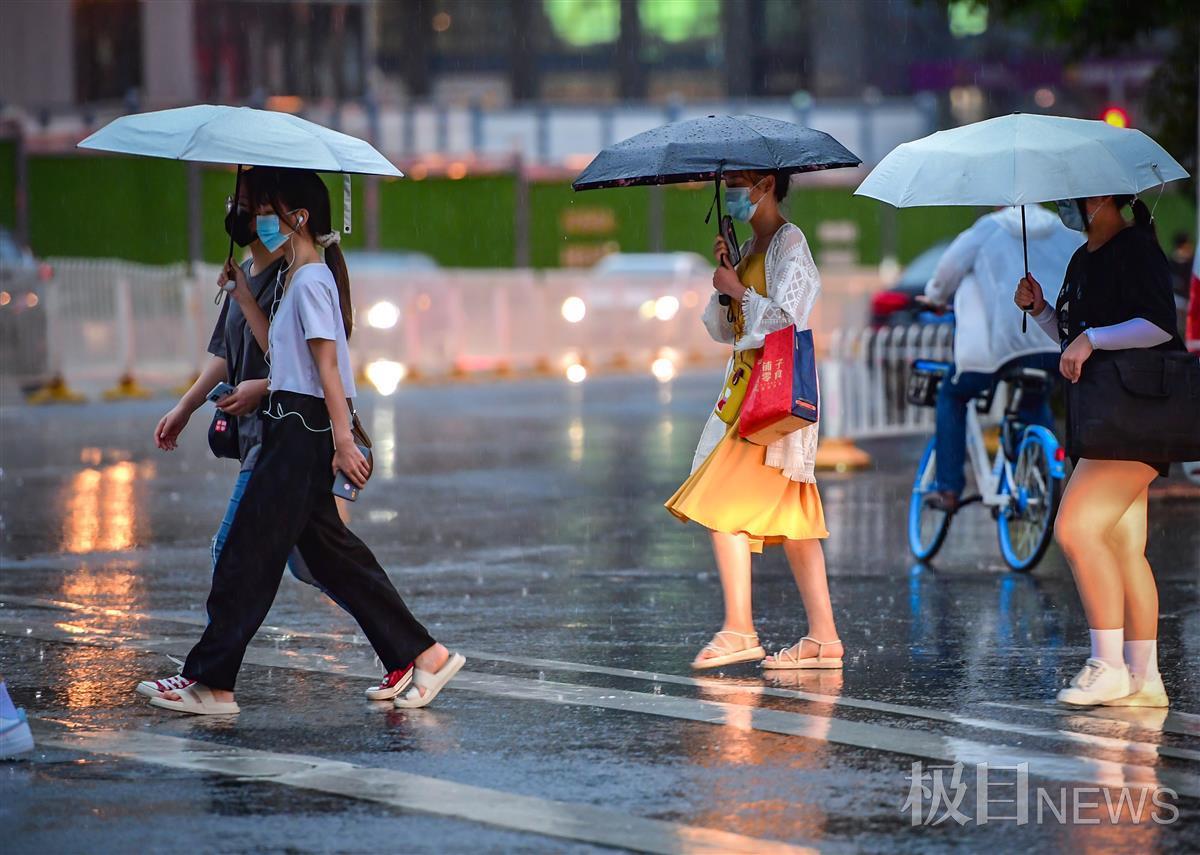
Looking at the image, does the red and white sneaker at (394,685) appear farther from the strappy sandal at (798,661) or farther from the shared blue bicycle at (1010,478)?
the shared blue bicycle at (1010,478)

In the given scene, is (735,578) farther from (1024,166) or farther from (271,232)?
(271,232)

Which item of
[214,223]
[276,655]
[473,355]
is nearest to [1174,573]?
[276,655]

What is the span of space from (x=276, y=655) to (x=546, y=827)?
289 centimetres

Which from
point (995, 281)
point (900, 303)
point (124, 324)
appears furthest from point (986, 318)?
point (124, 324)

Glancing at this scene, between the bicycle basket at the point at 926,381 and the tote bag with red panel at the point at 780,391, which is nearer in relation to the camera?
the tote bag with red panel at the point at 780,391

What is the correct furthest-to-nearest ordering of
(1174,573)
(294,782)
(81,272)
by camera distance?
(81,272) → (1174,573) → (294,782)

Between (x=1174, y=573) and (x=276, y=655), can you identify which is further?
(x=1174, y=573)

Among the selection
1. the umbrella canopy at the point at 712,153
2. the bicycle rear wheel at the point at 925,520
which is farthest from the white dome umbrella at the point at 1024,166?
the bicycle rear wheel at the point at 925,520

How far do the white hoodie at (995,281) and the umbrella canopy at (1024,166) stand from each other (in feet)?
9.04

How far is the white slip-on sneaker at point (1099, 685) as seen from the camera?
7191mm

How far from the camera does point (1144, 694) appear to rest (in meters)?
7.23

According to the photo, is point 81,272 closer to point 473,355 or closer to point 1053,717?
point 473,355

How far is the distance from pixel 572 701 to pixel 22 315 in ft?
51.7

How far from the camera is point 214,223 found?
3484cm
